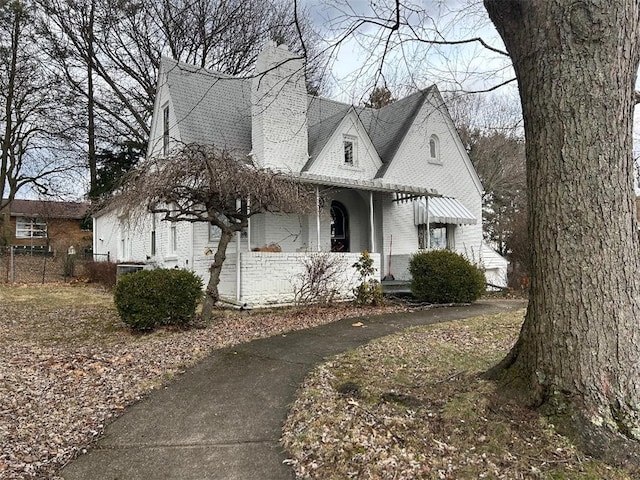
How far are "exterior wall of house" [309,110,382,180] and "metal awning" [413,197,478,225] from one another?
2.24 metres

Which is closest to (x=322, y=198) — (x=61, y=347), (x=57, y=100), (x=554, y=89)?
(x=61, y=347)

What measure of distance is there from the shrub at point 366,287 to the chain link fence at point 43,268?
1471 centimetres

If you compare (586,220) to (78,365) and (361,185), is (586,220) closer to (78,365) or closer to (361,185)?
(78,365)

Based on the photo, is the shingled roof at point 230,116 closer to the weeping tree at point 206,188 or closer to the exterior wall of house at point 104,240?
the weeping tree at point 206,188

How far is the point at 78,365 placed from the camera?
6.20 metres

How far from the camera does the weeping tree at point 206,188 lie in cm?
812

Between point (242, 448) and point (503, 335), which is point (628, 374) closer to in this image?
point (242, 448)

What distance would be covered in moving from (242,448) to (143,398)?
179 cm

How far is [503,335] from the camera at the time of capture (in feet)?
24.7

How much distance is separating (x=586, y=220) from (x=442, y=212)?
13339 millimetres

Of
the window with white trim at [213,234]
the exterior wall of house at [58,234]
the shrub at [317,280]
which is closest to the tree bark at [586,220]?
the shrub at [317,280]

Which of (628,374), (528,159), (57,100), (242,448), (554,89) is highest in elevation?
(57,100)

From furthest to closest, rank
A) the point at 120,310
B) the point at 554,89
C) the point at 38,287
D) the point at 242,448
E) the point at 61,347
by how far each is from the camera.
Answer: the point at 38,287, the point at 120,310, the point at 61,347, the point at 242,448, the point at 554,89

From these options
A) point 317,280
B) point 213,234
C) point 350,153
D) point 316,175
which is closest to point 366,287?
point 317,280
